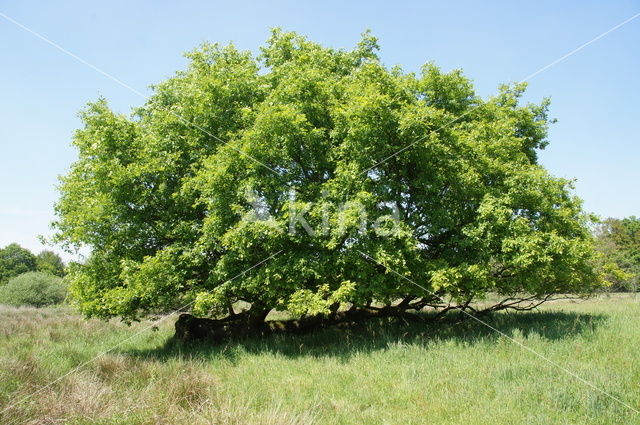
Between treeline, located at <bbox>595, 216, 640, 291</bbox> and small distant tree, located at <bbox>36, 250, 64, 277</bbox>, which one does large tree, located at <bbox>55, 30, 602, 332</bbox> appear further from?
small distant tree, located at <bbox>36, 250, 64, 277</bbox>

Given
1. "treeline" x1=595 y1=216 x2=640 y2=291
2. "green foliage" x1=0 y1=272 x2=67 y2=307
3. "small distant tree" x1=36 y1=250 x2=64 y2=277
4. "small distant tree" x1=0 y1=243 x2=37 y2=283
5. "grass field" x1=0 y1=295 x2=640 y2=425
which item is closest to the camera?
"grass field" x1=0 y1=295 x2=640 y2=425

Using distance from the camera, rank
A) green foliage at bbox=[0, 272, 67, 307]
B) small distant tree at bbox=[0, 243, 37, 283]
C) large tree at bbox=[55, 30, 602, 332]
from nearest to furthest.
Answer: large tree at bbox=[55, 30, 602, 332] < green foliage at bbox=[0, 272, 67, 307] < small distant tree at bbox=[0, 243, 37, 283]

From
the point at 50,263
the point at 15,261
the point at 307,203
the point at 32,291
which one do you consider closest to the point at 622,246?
the point at 307,203

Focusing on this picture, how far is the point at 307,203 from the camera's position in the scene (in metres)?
11.9

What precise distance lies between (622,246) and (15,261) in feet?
391

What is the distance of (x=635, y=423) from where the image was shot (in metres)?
5.61

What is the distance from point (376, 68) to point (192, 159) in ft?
25.2

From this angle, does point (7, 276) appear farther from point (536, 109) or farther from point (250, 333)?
point (536, 109)

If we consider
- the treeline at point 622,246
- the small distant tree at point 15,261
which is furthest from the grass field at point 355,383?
the small distant tree at point 15,261

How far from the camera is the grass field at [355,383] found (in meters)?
5.89

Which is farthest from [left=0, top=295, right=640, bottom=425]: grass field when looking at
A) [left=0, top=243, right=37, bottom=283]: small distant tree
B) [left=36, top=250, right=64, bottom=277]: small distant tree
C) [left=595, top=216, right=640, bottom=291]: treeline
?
[left=0, top=243, right=37, bottom=283]: small distant tree

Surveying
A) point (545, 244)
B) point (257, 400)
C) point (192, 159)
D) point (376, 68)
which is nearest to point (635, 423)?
point (257, 400)

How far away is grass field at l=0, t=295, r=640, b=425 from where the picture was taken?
232 inches

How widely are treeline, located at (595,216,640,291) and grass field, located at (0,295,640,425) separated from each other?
146 ft
